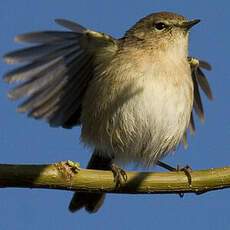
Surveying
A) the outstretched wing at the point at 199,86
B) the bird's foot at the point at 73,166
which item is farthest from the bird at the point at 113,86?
the bird's foot at the point at 73,166

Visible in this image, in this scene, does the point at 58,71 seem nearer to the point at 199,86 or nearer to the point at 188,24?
the point at 188,24

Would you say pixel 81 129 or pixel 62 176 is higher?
pixel 81 129

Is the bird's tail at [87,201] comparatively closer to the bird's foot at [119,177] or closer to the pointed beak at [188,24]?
the pointed beak at [188,24]

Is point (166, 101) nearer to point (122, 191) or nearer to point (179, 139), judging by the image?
point (179, 139)

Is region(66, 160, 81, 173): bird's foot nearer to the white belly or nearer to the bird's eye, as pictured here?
the white belly

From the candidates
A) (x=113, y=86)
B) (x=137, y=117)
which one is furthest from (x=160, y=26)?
(x=137, y=117)

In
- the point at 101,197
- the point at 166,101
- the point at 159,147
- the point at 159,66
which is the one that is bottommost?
the point at 101,197

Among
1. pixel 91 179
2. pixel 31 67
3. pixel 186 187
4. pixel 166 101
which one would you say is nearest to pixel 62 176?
pixel 91 179
